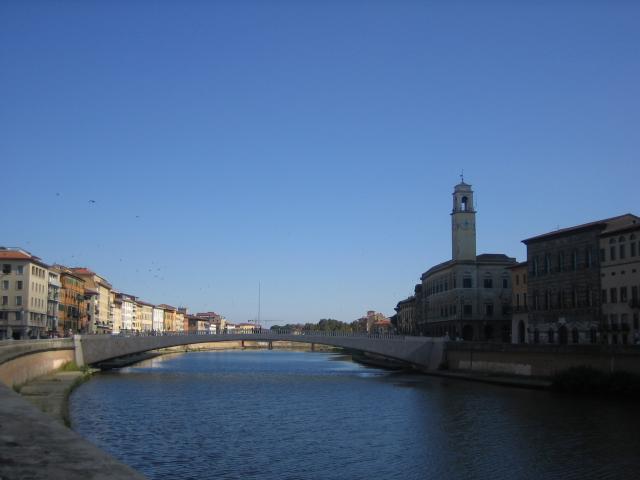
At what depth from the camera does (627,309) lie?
195ft

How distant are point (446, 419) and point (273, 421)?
29.9 ft

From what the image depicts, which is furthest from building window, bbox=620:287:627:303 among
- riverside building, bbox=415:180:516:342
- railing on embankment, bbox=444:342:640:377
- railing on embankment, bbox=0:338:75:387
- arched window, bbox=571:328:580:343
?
railing on embankment, bbox=0:338:75:387

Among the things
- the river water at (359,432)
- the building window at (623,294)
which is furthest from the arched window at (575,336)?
the river water at (359,432)

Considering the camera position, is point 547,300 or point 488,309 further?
point 488,309

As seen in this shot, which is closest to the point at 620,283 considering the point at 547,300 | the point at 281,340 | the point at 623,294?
the point at 623,294

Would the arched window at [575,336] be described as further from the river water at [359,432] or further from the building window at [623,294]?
the river water at [359,432]

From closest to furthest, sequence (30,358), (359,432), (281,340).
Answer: (359,432), (30,358), (281,340)

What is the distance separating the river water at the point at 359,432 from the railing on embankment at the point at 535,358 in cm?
375

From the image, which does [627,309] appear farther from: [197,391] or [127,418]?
[127,418]

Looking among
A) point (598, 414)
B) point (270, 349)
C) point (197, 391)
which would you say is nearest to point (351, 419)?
point (598, 414)

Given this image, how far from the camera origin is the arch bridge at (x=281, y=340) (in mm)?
77938

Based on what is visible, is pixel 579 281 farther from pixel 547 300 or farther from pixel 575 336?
pixel 547 300

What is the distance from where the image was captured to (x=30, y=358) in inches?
2055

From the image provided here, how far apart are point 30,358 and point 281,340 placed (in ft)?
106
